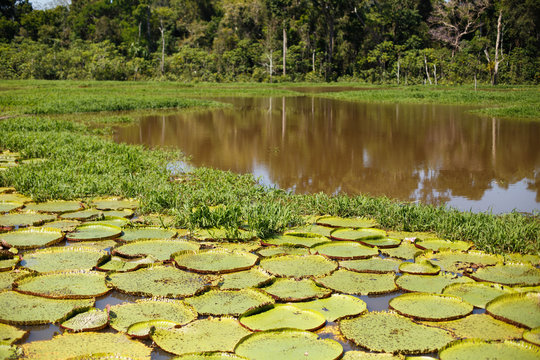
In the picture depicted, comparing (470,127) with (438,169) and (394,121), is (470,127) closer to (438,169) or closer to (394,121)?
(394,121)

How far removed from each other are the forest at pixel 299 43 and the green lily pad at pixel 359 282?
33.4 metres

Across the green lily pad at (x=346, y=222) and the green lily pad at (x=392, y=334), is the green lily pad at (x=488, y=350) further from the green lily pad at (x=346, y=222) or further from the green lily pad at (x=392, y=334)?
the green lily pad at (x=346, y=222)

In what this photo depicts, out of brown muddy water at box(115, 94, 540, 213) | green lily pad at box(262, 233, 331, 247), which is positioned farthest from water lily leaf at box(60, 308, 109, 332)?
brown muddy water at box(115, 94, 540, 213)

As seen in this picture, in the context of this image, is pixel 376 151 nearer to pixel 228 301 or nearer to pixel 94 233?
pixel 94 233

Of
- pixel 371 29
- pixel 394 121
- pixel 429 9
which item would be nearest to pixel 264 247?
pixel 394 121

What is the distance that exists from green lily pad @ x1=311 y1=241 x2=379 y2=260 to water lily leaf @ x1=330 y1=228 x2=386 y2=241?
145 mm

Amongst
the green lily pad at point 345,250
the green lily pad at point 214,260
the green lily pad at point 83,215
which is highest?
the green lily pad at point 83,215

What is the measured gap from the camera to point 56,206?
594cm

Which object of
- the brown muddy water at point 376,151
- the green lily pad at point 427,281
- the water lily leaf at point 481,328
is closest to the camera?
the water lily leaf at point 481,328

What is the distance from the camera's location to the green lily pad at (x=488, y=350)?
111 inches

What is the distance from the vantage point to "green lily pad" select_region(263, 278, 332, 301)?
3621 mm

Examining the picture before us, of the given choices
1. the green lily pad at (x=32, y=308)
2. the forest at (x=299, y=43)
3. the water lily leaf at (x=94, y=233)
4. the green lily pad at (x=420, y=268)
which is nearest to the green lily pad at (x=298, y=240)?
the green lily pad at (x=420, y=268)

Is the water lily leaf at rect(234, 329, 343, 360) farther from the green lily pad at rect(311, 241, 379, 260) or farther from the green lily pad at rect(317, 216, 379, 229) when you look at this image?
the green lily pad at rect(317, 216, 379, 229)

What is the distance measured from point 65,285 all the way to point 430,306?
2568mm
